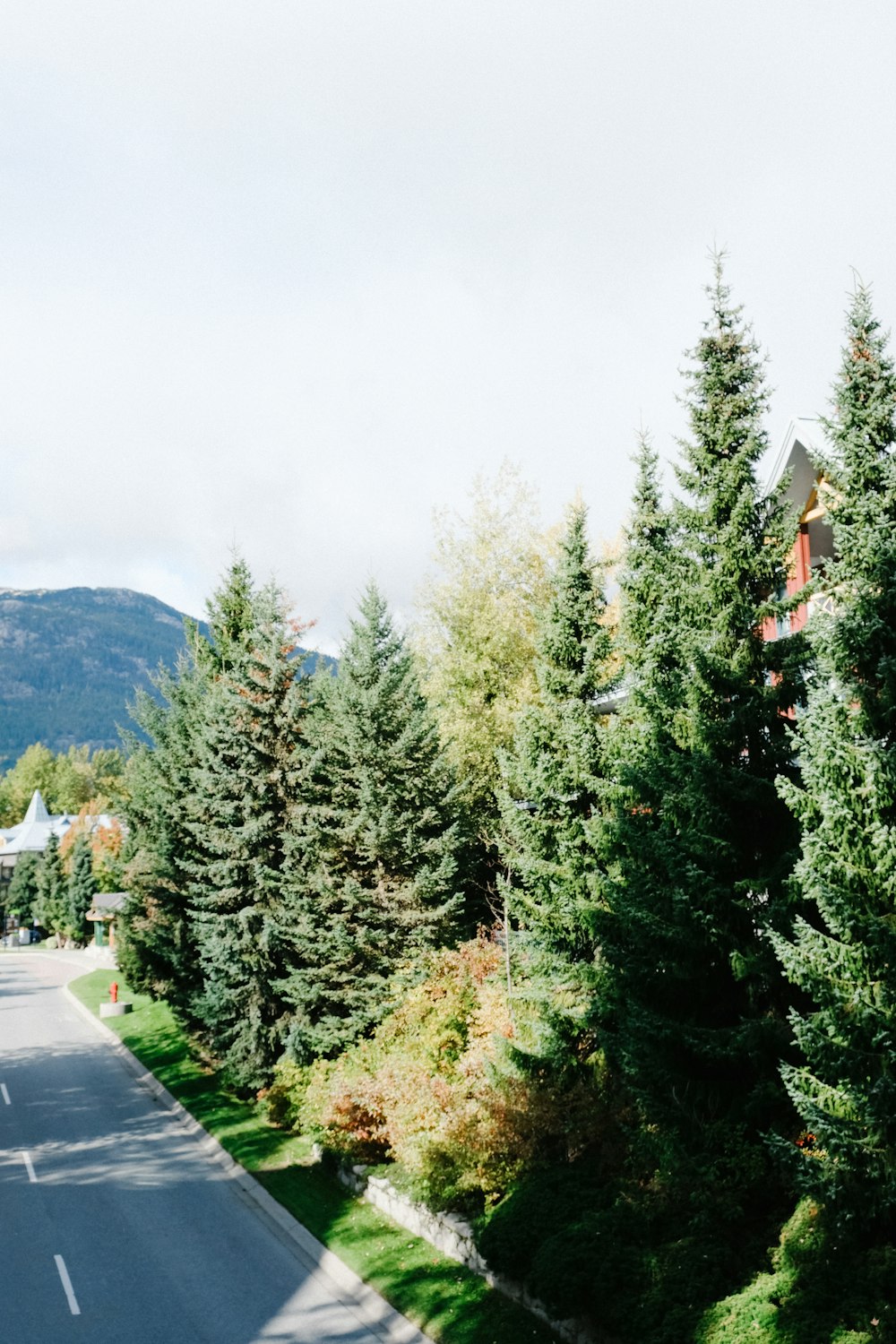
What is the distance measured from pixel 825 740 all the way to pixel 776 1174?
19.4 feet

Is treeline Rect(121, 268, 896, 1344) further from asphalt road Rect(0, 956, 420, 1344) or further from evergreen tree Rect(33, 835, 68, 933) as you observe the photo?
evergreen tree Rect(33, 835, 68, 933)

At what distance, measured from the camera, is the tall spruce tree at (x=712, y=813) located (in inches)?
514

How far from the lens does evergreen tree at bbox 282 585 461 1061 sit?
23.3 meters

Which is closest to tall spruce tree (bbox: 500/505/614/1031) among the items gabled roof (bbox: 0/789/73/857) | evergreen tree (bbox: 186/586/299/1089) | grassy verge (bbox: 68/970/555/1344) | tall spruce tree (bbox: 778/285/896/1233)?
grassy verge (bbox: 68/970/555/1344)

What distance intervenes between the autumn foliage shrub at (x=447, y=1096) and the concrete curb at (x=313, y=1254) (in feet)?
5.22

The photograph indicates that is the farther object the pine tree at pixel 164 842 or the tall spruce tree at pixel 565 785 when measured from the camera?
the pine tree at pixel 164 842

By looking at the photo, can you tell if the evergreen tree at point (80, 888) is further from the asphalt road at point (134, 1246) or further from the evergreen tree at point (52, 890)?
the asphalt road at point (134, 1246)

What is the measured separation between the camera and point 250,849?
2711 centimetres

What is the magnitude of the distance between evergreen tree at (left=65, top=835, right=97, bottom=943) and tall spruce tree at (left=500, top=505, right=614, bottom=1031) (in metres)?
68.9

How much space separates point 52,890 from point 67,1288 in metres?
84.8

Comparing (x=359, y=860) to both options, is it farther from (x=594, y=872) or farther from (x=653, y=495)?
(x=653, y=495)

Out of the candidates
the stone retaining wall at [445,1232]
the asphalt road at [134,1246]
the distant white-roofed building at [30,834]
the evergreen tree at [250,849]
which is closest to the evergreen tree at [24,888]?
the distant white-roofed building at [30,834]

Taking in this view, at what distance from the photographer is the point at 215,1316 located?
14625 mm

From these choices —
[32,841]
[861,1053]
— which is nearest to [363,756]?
[861,1053]
